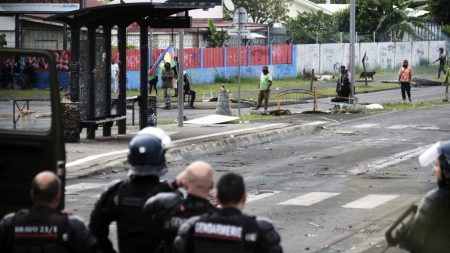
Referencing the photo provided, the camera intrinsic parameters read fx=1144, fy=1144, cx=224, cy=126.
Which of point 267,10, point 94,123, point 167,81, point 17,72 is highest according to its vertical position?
point 267,10

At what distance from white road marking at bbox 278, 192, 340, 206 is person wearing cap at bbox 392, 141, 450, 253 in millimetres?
8581

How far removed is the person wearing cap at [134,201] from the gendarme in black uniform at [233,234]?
0.92 m

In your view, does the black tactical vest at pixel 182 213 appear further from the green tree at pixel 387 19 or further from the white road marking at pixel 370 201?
the green tree at pixel 387 19

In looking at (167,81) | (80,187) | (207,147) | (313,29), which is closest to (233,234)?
(80,187)

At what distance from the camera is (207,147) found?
2358 cm

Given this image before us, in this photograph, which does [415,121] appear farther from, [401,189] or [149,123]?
[401,189]

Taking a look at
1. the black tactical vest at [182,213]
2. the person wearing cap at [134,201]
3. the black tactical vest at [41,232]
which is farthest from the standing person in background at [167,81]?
the black tactical vest at [41,232]

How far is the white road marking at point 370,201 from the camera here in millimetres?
15859

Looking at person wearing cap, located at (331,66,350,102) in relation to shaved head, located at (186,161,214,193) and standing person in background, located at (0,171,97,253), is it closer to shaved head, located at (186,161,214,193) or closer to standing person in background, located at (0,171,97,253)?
shaved head, located at (186,161,214,193)

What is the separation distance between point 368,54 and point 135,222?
6087 centimetres

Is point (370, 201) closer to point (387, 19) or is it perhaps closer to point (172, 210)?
point (172, 210)

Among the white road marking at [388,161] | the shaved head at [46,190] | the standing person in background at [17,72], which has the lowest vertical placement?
the white road marking at [388,161]

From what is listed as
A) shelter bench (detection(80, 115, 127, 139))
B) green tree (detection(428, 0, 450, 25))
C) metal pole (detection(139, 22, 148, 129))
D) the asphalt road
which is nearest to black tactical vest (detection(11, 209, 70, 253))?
the asphalt road

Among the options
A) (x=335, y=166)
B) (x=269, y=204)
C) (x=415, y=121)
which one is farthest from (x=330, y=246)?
(x=415, y=121)
